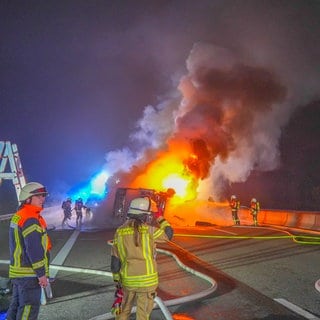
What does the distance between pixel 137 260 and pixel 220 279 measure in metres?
4.06

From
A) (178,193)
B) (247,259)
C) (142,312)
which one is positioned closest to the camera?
(142,312)

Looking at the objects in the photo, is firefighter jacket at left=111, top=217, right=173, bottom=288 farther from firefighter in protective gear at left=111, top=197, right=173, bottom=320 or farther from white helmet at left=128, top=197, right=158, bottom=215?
white helmet at left=128, top=197, right=158, bottom=215

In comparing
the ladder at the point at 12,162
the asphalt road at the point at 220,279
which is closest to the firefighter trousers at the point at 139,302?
the asphalt road at the point at 220,279

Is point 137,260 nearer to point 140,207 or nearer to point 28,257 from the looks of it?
point 140,207

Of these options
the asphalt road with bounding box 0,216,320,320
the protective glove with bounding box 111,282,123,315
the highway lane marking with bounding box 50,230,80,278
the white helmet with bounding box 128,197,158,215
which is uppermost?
the white helmet with bounding box 128,197,158,215

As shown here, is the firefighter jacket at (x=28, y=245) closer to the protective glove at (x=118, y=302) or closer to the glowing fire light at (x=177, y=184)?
the protective glove at (x=118, y=302)

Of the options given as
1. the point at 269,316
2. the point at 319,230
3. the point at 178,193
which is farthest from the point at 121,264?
the point at 178,193

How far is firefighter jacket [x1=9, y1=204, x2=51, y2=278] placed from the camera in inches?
177

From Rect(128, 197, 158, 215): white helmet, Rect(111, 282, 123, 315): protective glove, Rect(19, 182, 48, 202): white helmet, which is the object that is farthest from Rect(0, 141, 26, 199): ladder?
Rect(128, 197, 158, 215): white helmet

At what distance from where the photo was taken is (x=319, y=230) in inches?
653

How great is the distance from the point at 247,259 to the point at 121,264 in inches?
248

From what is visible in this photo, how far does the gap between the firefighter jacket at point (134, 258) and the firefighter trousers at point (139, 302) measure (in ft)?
0.33

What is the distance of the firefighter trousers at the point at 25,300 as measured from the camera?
447cm

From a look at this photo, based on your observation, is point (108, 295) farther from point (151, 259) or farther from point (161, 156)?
point (161, 156)
